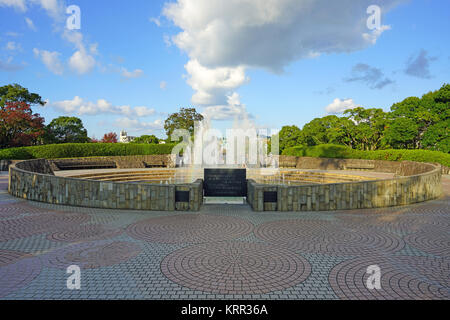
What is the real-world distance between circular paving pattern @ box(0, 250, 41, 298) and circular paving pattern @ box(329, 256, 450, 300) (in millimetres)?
5108

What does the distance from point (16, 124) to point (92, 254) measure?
110 ft

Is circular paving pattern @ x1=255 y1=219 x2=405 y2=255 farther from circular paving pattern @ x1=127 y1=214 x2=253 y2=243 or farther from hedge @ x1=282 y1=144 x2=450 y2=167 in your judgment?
hedge @ x1=282 y1=144 x2=450 y2=167

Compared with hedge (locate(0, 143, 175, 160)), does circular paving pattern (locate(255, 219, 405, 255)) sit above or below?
below

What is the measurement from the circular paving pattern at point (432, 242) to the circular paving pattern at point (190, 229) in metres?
4.05

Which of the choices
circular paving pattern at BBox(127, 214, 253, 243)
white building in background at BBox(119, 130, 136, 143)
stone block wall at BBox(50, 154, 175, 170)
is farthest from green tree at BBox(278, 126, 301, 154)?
white building in background at BBox(119, 130, 136, 143)

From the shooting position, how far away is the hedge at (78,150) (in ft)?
79.5

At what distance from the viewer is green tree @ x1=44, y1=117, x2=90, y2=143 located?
39.8m

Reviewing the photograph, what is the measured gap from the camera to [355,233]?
6.82 metres

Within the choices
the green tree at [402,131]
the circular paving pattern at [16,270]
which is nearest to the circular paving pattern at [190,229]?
the circular paving pattern at [16,270]

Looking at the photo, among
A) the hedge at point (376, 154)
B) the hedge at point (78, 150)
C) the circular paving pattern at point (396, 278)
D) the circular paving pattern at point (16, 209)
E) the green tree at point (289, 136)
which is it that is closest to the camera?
the circular paving pattern at point (396, 278)

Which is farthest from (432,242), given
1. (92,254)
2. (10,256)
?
(10,256)

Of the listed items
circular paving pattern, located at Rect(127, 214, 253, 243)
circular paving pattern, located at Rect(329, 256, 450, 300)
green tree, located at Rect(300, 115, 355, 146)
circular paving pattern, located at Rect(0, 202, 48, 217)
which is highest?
green tree, located at Rect(300, 115, 355, 146)

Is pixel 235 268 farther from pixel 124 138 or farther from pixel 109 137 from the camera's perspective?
pixel 124 138

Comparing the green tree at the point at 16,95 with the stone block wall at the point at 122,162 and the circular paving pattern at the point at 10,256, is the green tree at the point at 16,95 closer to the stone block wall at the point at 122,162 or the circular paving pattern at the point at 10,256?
the stone block wall at the point at 122,162
